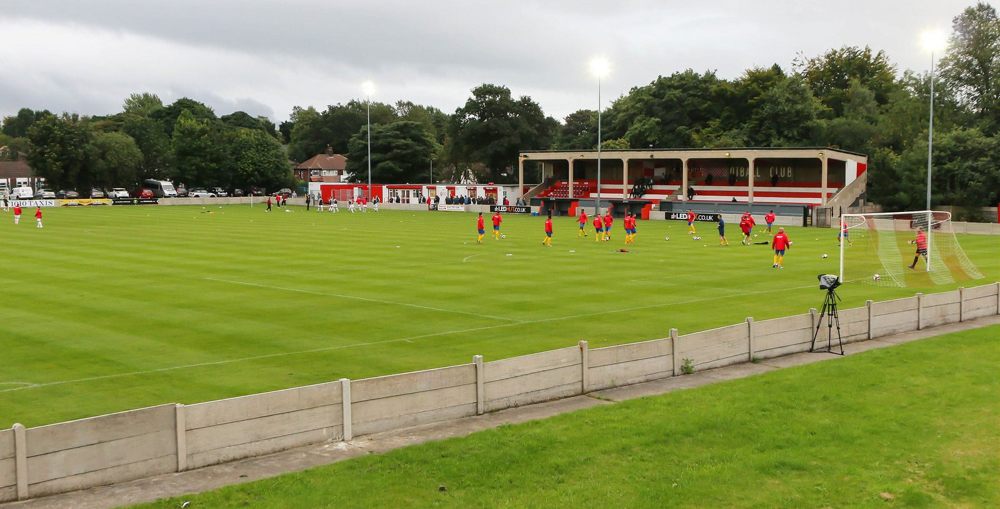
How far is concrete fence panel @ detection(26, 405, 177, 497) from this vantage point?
1028cm

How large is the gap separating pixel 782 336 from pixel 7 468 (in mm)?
14328

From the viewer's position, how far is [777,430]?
13055 mm

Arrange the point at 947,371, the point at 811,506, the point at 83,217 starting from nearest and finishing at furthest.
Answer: the point at 811,506, the point at 947,371, the point at 83,217

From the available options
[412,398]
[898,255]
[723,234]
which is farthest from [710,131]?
[412,398]

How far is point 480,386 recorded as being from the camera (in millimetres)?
13844

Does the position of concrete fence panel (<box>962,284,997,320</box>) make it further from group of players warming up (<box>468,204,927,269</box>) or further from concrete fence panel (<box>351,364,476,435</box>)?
concrete fence panel (<box>351,364,476,435</box>)

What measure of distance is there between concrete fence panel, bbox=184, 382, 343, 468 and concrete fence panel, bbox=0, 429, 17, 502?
1.93m

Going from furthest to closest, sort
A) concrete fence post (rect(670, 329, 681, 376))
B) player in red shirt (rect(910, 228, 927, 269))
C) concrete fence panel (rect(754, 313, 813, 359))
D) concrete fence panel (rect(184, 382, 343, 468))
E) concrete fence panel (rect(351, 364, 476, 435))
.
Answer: player in red shirt (rect(910, 228, 927, 269))
concrete fence panel (rect(754, 313, 813, 359))
concrete fence post (rect(670, 329, 681, 376))
concrete fence panel (rect(351, 364, 476, 435))
concrete fence panel (rect(184, 382, 343, 468))

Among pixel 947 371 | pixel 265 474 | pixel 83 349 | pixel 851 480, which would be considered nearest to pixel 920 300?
pixel 947 371

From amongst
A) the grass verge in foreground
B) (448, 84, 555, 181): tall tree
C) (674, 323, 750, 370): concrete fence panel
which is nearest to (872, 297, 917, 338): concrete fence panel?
(674, 323, 750, 370): concrete fence panel

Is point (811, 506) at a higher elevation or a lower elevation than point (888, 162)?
lower

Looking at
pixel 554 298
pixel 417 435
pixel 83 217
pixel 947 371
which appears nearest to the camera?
pixel 417 435

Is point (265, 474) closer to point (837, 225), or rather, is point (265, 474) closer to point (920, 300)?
point (920, 300)

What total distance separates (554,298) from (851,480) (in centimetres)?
1609
